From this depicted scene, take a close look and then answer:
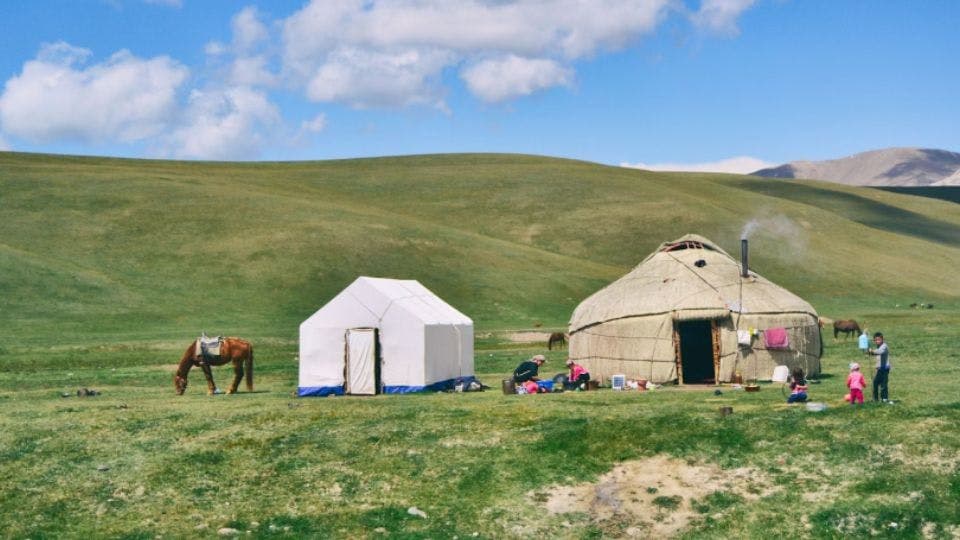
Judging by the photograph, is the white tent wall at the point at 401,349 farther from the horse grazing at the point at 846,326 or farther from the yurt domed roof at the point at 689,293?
the horse grazing at the point at 846,326

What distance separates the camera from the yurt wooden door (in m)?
32.4

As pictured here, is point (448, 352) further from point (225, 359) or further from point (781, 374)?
point (781, 374)

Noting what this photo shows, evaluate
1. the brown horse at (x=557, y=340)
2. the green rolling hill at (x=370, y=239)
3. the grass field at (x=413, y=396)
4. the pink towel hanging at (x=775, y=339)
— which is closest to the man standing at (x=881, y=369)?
the grass field at (x=413, y=396)

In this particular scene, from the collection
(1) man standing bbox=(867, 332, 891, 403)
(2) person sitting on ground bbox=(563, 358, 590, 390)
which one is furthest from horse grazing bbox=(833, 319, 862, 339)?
(1) man standing bbox=(867, 332, 891, 403)

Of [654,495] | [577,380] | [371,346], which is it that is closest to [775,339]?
[577,380]

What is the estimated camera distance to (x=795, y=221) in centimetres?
11062

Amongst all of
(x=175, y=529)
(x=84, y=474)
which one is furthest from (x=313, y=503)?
(x=84, y=474)

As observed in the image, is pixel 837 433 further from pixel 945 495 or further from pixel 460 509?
pixel 460 509

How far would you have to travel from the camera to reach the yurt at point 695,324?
3231cm

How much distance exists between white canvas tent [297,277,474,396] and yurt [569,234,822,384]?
4.26 metres

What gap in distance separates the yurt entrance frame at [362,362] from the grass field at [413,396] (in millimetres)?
2674

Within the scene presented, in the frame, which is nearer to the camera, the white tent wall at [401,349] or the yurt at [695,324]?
the white tent wall at [401,349]

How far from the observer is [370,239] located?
83.1 meters

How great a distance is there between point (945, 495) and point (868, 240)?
3772 inches
